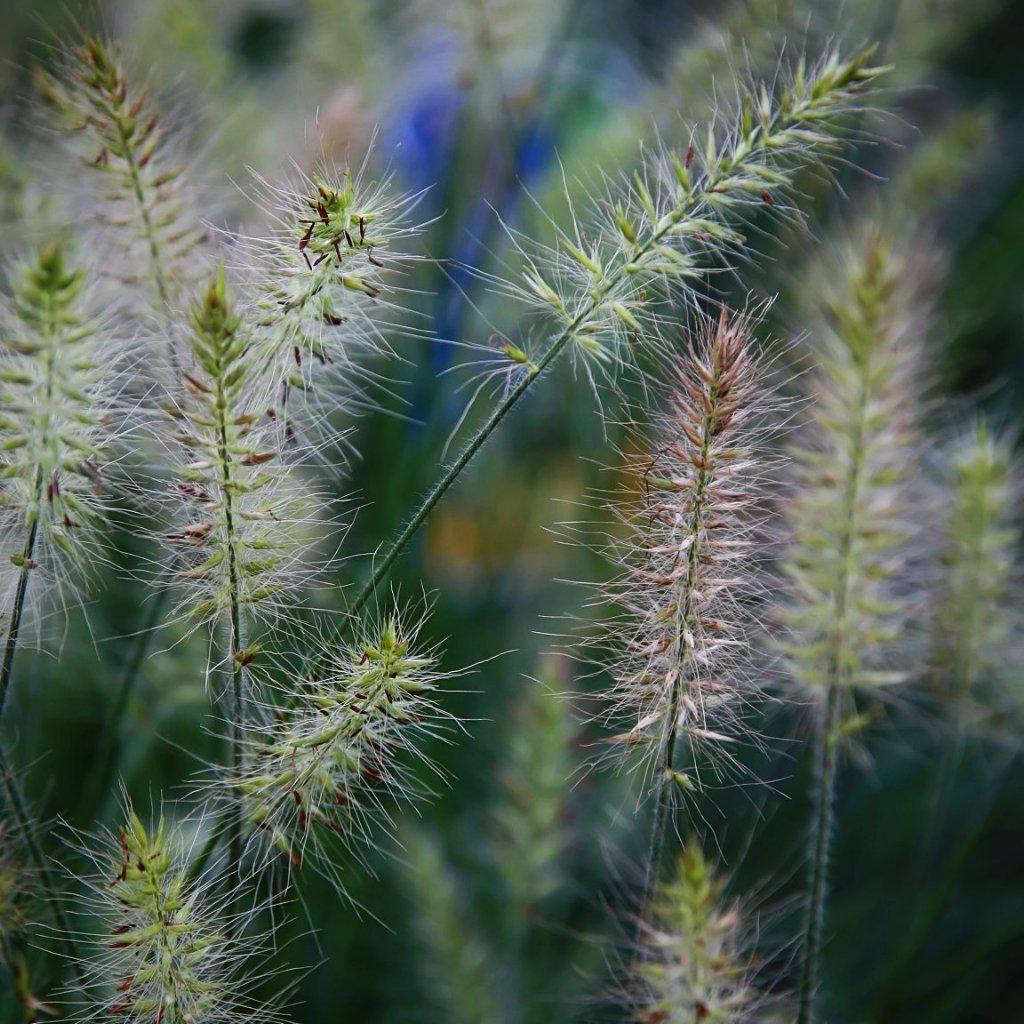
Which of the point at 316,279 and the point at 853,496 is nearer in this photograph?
the point at 316,279

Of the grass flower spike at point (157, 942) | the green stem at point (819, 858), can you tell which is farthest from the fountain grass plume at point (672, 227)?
the green stem at point (819, 858)

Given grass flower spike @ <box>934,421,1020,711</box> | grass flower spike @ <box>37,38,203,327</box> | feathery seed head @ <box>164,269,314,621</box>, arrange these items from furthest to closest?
grass flower spike @ <box>934,421,1020,711</box> < grass flower spike @ <box>37,38,203,327</box> < feathery seed head @ <box>164,269,314,621</box>

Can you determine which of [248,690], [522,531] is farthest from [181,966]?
[522,531]

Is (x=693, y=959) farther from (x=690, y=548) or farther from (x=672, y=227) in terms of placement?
(x=672, y=227)

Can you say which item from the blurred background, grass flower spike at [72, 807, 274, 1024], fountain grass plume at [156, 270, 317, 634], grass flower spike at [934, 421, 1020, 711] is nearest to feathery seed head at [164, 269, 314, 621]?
fountain grass plume at [156, 270, 317, 634]

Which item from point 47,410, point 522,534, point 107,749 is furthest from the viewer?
point 522,534

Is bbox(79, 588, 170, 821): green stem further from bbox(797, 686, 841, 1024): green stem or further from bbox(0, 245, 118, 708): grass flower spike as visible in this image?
bbox(797, 686, 841, 1024): green stem

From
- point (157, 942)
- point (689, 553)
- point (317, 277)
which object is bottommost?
point (157, 942)

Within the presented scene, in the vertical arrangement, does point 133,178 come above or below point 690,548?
above

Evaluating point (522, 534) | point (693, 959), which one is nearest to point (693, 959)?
point (693, 959)
